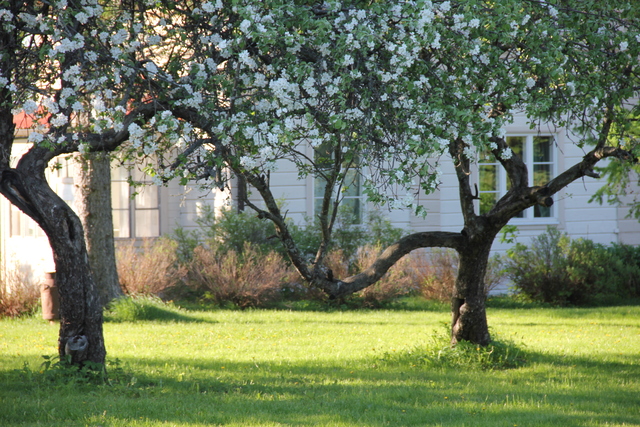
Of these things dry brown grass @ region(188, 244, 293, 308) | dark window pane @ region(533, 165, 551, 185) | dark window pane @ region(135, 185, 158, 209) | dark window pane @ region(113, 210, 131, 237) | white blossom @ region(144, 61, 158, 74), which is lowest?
dry brown grass @ region(188, 244, 293, 308)

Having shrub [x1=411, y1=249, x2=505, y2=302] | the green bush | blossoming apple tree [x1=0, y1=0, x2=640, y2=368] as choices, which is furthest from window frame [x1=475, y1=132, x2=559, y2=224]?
blossoming apple tree [x1=0, y1=0, x2=640, y2=368]

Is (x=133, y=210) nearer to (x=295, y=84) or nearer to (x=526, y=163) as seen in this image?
(x=526, y=163)

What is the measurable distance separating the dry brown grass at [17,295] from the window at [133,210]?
7.44ft

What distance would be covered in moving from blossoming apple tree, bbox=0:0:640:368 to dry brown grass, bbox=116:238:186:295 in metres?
6.03

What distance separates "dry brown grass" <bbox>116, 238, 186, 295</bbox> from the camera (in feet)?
40.0

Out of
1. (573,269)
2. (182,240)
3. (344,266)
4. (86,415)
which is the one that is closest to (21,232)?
(182,240)

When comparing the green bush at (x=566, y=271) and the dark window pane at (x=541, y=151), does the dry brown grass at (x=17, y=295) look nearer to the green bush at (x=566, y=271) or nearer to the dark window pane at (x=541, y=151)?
the green bush at (x=566, y=271)

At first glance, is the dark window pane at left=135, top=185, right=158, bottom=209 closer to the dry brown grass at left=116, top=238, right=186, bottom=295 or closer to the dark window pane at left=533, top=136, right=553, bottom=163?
the dry brown grass at left=116, top=238, right=186, bottom=295

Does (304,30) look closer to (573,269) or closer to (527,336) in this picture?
(527,336)

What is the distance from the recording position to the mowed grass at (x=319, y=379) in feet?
17.9

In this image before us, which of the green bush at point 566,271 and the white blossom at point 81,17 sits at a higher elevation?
the white blossom at point 81,17

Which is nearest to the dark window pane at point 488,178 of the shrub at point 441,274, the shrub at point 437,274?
the shrub at point 441,274

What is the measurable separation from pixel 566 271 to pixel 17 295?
30.6ft

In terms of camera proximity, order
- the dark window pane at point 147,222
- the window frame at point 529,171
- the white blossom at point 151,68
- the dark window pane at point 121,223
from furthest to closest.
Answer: the window frame at point 529,171 → the dark window pane at point 147,222 → the dark window pane at point 121,223 → the white blossom at point 151,68
